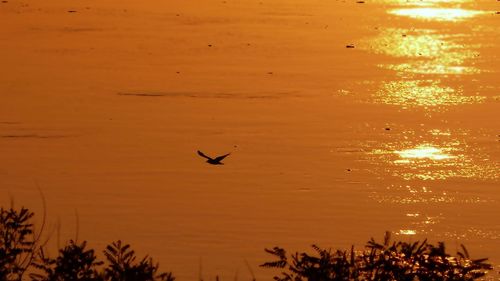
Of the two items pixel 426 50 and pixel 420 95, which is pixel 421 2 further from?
pixel 420 95

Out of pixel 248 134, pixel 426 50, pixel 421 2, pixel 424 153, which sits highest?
pixel 421 2

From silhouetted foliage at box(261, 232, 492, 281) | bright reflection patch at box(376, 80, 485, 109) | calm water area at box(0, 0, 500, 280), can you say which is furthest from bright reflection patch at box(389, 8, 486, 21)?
silhouetted foliage at box(261, 232, 492, 281)

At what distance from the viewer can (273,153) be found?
11.4 m

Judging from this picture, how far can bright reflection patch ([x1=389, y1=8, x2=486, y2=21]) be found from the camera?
20.8 m

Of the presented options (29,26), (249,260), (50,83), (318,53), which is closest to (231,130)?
(50,83)

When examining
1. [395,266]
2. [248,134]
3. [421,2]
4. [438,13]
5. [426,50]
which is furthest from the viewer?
[421,2]

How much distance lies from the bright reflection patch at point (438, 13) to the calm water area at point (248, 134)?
104 cm

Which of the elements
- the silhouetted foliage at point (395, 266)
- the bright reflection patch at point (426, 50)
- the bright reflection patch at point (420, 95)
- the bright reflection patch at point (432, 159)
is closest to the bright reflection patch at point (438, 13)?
the bright reflection patch at point (426, 50)

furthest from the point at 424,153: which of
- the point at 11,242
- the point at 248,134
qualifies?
the point at 11,242

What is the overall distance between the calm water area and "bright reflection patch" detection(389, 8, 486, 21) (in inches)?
40.9

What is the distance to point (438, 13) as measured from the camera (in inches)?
848

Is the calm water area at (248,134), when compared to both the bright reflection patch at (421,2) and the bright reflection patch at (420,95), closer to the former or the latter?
the bright reflection patch at (420,95)

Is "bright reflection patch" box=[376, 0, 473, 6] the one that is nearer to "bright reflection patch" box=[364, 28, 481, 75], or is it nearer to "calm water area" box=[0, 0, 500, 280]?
"calm water area" box=[0, 0, 500, 280]

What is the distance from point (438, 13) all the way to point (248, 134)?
1004 cm
